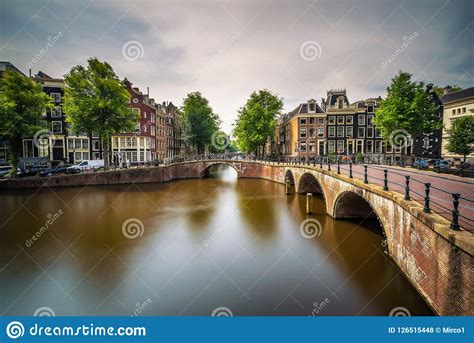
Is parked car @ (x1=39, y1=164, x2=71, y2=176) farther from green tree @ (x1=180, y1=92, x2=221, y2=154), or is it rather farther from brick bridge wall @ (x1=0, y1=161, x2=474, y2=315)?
brick bridge wall @ (x1=0, y1=161, x2=474, y2=315)

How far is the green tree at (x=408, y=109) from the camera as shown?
80.9ft

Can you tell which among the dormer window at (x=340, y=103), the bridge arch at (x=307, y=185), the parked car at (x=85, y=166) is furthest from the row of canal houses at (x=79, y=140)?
the dormer window at (x=340, y=103)

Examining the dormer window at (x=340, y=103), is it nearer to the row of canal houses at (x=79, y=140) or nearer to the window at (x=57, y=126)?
the row of canal houses at (x=79, y=140)

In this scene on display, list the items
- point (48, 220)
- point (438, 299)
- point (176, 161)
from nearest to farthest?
point (438, 299)
point (48, 220)
point (176, 161)

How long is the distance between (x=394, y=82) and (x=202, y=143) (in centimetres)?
3118

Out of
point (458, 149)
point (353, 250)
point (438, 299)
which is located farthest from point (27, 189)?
point (458, 149)

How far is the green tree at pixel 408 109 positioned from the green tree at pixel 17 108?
39.0m

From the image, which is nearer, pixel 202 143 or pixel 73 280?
pixel 73 280

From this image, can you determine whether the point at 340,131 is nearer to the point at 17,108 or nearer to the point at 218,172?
the point at 218,172

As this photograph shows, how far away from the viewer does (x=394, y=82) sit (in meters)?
25.7

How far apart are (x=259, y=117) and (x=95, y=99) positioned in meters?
23.3

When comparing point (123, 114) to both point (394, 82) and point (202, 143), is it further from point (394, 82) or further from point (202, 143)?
point (394, 82)

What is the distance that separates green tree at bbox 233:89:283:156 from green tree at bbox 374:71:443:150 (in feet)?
59.4

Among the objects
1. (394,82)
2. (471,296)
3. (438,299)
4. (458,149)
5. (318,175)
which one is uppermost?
(394,82)
